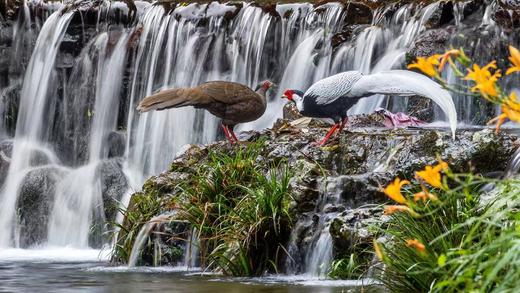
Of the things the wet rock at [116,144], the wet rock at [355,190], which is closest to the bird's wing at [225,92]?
the wet rock at [355,190]

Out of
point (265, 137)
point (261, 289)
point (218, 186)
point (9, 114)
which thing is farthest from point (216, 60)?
point (261, 289)

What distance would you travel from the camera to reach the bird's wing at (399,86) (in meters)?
9.03

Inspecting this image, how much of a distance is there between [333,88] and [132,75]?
25.2ft

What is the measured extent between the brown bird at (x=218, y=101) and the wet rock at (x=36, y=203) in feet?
13.5

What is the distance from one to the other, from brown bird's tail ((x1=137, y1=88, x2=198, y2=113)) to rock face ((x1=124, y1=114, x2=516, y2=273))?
19.7 inches

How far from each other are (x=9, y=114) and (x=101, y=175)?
3419 millimetres

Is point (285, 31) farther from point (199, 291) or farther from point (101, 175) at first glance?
point (199, 291)

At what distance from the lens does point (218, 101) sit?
10461 millimetres

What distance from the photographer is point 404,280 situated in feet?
19.0

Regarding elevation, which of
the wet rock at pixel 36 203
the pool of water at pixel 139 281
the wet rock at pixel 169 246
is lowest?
the pool of water at pixel 139 281

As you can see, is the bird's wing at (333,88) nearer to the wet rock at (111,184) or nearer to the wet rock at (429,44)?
the wet rock at (429,44)

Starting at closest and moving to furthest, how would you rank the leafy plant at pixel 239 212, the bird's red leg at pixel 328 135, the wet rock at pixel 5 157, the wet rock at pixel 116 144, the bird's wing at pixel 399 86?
the leafy plant at pixel 239 212 → the bird's wing at pixel 399 86 → the bird's red leg at pixel 328 135 → the wet rock at pixel 5 157 → the wet rock at pixel 116 144

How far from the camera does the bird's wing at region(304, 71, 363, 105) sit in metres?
9.42

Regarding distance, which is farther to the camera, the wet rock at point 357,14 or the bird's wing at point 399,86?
the wet rock at point 357,14
